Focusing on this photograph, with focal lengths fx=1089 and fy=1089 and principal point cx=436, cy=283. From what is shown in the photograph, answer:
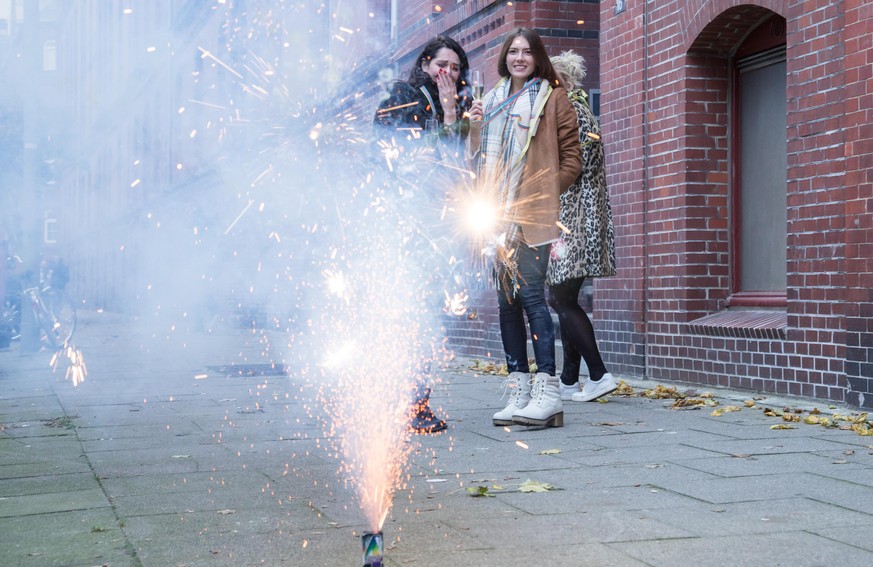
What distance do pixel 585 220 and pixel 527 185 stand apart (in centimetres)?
135

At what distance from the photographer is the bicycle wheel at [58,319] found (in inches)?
609

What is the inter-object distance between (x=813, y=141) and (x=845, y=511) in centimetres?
399

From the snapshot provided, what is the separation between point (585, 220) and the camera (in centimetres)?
739

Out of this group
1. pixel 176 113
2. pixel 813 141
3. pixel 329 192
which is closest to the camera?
pixel 813 141

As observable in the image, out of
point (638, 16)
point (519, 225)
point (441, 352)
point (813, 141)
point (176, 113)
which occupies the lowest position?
point (441, 352)

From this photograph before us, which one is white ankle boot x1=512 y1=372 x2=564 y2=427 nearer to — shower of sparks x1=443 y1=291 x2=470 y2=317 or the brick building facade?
the brick building facade

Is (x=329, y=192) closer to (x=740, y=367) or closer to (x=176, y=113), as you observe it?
(x=176, y=113)

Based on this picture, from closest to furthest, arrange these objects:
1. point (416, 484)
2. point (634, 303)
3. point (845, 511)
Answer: point (845, 511) → point (416, 484) → point (634, 303)

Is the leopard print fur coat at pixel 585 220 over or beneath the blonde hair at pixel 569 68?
beneath

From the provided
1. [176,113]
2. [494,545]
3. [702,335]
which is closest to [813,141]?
[702,335]

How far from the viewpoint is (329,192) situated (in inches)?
708

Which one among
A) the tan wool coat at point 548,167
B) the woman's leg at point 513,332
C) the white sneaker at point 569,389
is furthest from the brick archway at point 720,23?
the woman's leg at point 513,332

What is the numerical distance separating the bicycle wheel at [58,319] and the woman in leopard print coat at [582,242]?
1014 cm

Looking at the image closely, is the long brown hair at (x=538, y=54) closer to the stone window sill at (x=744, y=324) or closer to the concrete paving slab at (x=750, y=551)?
the stone window sill at (x=744, y=324)
